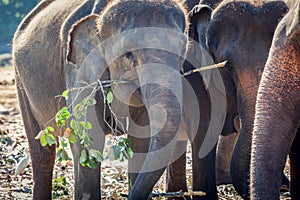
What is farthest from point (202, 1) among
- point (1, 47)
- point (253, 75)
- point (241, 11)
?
point (1, 47)

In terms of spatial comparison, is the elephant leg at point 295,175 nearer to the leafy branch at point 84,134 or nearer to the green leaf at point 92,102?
the leafy branch at point 84,134

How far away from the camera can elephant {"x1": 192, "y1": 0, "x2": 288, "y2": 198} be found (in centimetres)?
573

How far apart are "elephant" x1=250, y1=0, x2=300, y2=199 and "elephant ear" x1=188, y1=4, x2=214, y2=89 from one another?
1636 millimetres

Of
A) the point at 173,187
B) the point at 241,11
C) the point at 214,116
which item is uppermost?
the point at 241,11

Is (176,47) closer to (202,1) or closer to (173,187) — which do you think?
(202,1)

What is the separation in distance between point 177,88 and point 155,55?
26 cm

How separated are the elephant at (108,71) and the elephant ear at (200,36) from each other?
254 mm

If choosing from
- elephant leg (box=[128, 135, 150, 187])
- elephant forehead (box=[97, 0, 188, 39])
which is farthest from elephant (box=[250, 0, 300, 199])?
elephant leg (box=[128, 135, 150, 187])

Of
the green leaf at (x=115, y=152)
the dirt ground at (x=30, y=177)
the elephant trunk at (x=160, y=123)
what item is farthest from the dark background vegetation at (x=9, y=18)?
the elephant trunk at (x=160, y=123)

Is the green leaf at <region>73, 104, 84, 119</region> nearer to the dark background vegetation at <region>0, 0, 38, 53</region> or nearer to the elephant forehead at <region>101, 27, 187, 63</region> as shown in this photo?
the elephant forehead at <region>101, 27, 187, 63</region>

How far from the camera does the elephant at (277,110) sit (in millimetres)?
4723

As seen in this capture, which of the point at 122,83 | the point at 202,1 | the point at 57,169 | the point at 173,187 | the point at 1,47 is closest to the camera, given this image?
the point at 122,83

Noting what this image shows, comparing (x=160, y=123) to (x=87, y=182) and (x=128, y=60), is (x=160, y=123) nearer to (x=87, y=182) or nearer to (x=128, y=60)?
(x=128, y=60)

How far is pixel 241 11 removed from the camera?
6199mm
